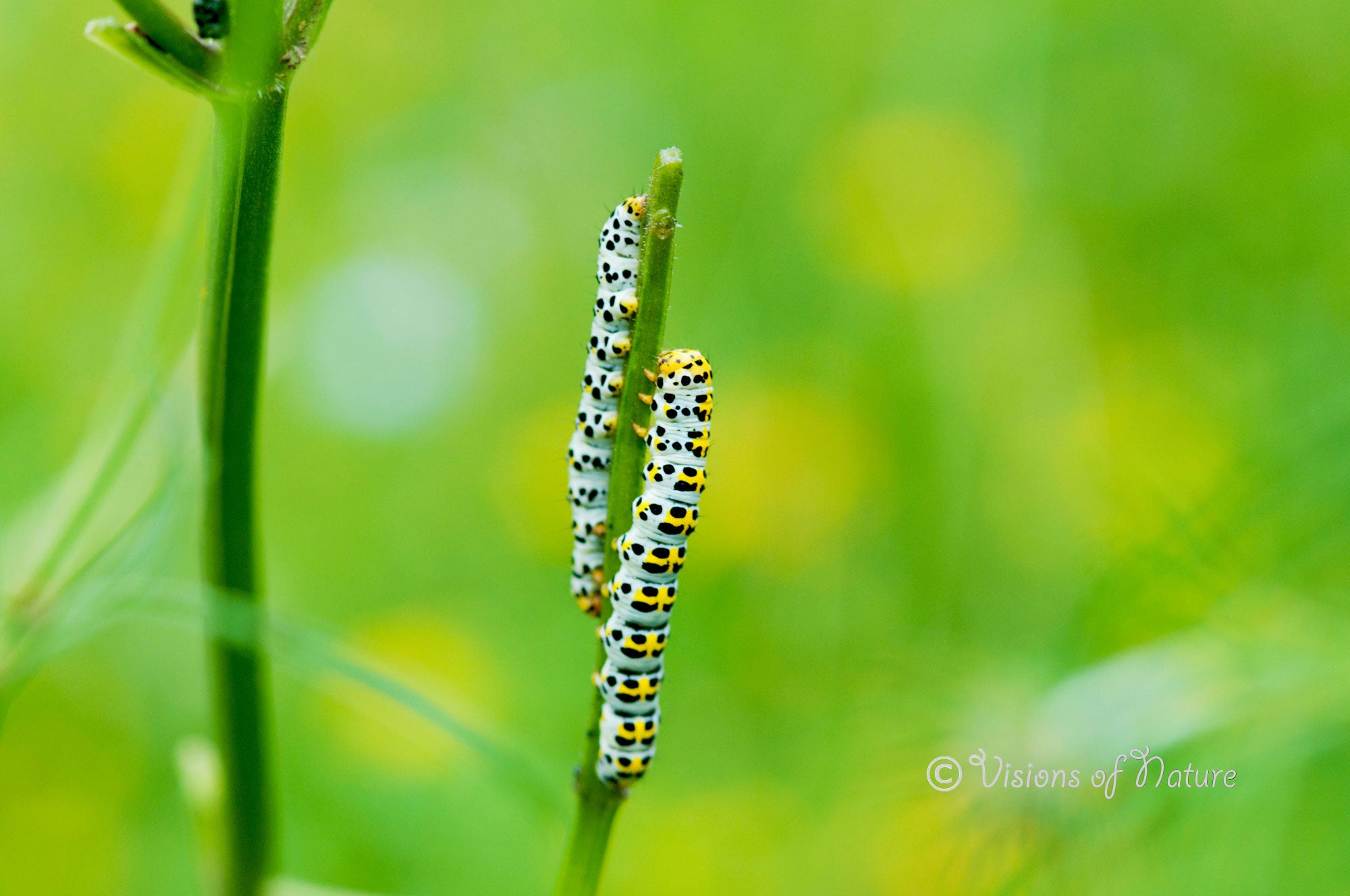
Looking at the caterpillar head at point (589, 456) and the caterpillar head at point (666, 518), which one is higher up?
the caterpillar head at point (589, 456)

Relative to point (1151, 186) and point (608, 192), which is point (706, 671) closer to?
point (608, 192)

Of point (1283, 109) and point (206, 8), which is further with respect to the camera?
point (1283, 109)

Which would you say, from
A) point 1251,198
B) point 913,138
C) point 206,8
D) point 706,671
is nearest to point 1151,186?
point 1251,198

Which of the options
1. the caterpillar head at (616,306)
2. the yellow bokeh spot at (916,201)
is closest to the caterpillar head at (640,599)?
the caterpillar head at (616,306)

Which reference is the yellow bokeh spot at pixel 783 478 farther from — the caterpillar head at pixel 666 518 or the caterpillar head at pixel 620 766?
the caterpillar head at pixel 620 766

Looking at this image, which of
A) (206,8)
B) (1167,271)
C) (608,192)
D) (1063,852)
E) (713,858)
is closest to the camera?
(206,8)

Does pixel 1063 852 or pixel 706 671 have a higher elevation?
pixel 706 671

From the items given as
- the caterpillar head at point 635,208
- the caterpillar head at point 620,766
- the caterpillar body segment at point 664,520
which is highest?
the caterpillar head at point 635,208
